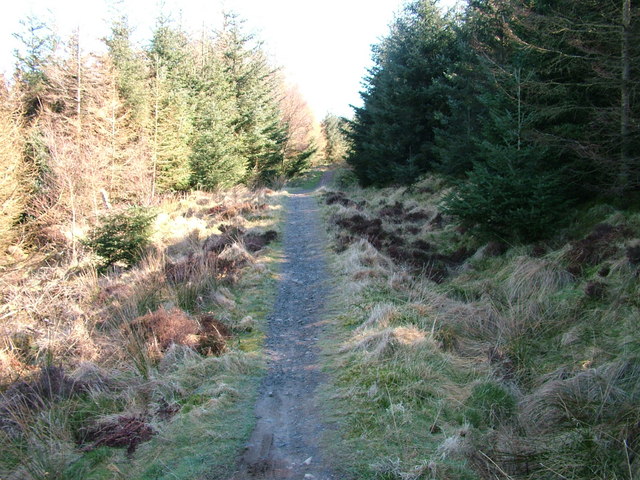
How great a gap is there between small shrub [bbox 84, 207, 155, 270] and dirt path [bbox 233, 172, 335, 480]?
198 inches

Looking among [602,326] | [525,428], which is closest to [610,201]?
[602,326]

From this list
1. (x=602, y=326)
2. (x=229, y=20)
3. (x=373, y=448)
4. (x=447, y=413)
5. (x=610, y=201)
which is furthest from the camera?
(x=229, y=20)

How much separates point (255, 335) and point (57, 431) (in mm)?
2839

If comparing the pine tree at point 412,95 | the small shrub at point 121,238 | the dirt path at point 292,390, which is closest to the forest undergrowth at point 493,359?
the dirt path at point 292,390

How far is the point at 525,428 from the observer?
3.80m

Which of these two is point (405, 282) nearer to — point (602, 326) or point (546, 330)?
point (546, 330)

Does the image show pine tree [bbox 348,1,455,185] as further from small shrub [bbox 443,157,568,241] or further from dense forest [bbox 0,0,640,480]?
small shrub [bbox 443,157,568,241]

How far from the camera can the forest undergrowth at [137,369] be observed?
391 cm

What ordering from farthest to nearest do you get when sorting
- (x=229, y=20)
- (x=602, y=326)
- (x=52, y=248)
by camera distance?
(x=229, y=20), (x=52, y=248), (x=602, y=326)

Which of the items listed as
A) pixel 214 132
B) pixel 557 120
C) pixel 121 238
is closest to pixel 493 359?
pixel 557 120

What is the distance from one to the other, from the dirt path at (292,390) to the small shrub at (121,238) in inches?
198

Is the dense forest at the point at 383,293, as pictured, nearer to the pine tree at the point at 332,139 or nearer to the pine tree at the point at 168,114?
the pine tree at the point at 168,114

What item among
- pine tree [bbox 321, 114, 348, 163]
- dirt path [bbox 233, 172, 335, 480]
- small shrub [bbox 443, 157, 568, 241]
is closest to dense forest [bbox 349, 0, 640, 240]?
small shrub [bbox 443, 157, 568, 241]

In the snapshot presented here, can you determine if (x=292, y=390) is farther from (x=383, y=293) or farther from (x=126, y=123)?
(x=126, y=123)
